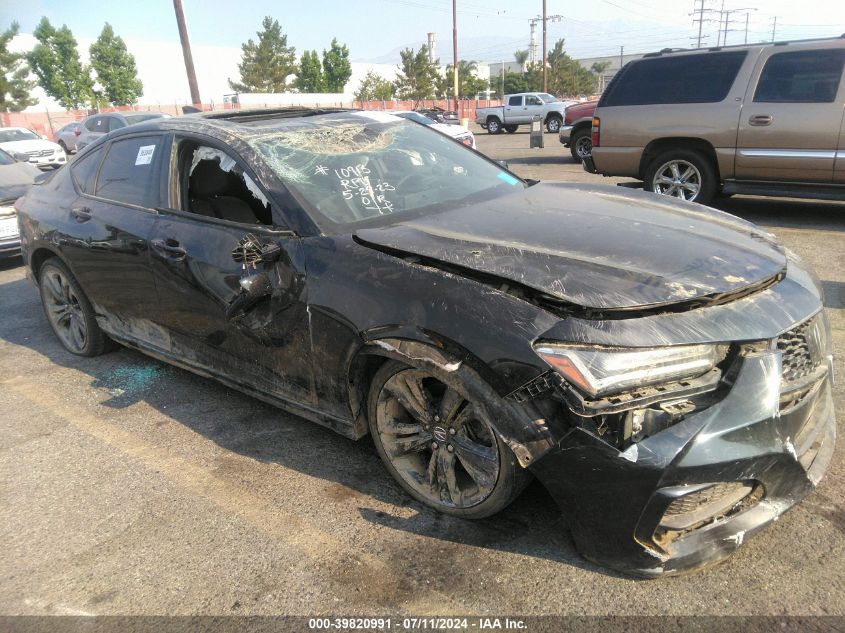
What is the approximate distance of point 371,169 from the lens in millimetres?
3426

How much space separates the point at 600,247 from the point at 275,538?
1.80 meters

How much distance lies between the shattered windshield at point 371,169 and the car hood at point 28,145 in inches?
677

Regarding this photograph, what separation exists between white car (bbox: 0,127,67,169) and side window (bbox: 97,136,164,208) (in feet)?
50.8

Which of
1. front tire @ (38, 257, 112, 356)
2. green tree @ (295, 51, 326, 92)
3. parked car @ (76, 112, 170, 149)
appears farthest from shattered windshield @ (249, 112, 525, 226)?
green tree @ (295, 51, 326, 92)

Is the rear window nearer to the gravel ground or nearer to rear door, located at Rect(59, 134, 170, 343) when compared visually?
the gravel ground

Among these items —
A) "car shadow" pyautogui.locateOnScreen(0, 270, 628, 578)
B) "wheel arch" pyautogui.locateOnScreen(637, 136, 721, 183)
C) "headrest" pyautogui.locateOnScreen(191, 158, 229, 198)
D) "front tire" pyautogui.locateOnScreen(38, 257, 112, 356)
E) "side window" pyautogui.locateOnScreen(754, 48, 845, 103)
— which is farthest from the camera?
"wheel arch" pyautogui.locateOnScreen(637, 136, 721, 183)

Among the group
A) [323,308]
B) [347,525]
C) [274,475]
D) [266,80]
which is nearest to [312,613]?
[347,525]

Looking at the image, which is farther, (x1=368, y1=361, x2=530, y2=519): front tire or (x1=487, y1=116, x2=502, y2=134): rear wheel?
(x1=487, y1=116, x2=502, y2=134): rear wheel

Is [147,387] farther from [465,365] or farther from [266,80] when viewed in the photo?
[266,80]

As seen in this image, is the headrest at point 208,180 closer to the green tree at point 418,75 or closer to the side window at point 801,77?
the side window at point 801,77

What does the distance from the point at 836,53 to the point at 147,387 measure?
7621 mm

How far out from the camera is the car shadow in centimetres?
255

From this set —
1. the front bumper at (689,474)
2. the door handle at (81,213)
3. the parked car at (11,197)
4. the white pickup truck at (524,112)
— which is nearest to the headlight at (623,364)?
the front bumper at (689,474)

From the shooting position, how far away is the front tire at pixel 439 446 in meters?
2.43
